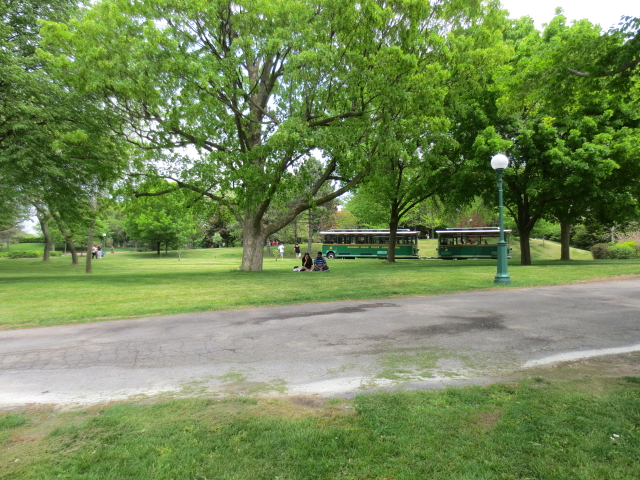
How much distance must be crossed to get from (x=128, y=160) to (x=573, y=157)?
2246cm

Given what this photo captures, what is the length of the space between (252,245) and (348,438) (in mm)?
16966

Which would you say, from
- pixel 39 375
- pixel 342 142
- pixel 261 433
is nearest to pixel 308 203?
pixel 342 142

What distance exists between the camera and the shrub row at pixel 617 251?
30812 mm

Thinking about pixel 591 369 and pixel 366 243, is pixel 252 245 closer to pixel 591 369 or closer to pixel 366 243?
pixel 591 369

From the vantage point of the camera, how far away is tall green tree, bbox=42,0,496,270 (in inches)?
530

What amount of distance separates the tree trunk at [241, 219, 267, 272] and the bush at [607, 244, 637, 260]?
94.2 ft

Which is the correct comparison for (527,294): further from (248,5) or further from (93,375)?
(248,5)

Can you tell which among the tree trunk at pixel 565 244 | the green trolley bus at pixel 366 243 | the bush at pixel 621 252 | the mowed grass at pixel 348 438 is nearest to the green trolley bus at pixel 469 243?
the green trolley bus at pixel 366 243

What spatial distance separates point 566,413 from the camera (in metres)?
3.28

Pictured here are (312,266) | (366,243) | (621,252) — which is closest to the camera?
(312,266)

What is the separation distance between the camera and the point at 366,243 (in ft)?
132

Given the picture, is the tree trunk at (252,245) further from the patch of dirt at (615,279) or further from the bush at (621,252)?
the bush at (621,252)

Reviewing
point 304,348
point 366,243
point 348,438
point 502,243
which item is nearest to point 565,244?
point 366,243

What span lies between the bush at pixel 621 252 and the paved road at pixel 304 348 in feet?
89.6
